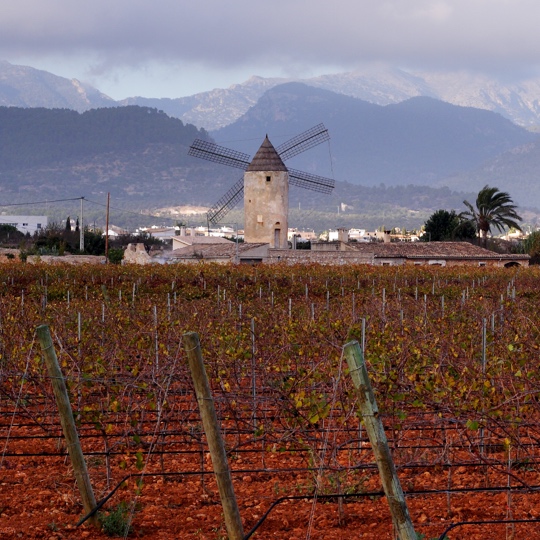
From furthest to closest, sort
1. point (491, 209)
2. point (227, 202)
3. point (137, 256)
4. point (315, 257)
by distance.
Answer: point (491, 209)
point (227, 202)
point (137, 256)
point (315, 257)

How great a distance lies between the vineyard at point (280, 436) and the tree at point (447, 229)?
5504cm

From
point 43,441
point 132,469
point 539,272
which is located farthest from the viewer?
point 539,272

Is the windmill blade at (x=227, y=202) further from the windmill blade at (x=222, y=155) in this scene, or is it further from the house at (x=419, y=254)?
the house at (x=419, y=254)

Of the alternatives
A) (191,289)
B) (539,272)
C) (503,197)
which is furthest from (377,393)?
(503,197)

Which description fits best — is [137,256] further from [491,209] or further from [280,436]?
[280,436]

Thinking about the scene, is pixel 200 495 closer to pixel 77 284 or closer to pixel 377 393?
pixel 377 393

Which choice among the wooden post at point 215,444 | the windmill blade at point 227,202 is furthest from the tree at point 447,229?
the wooden post at point 215,444

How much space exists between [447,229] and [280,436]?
64.4 meters

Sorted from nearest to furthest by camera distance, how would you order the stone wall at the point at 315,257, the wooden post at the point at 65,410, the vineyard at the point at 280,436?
the wooden post at the point at 65,410, the vineyard at the point at 280,436, the stone wall at the point at 315,257

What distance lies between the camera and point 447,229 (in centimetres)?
7275

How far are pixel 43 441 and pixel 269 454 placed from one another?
230 centimetres

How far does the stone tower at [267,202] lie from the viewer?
52.6 m

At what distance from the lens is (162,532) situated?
6.67m

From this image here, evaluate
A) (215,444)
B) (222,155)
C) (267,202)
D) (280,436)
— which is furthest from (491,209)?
(215,444)
